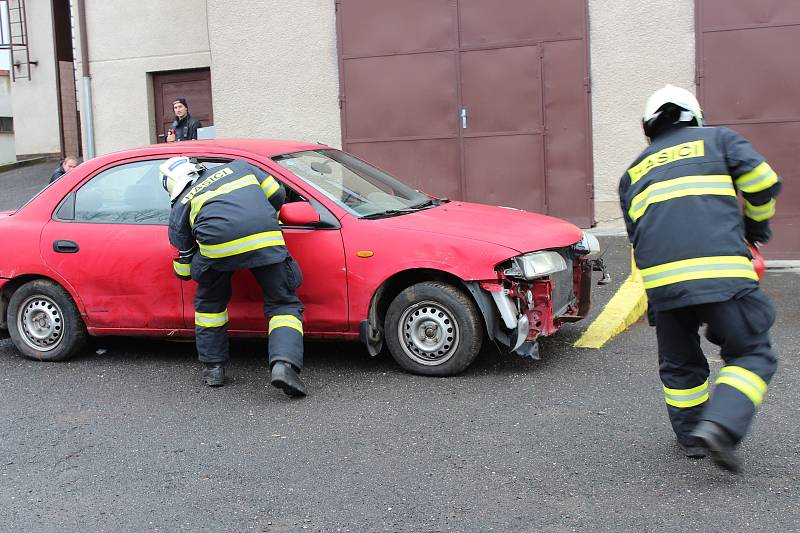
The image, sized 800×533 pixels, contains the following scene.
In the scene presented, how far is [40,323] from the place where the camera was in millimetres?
6676

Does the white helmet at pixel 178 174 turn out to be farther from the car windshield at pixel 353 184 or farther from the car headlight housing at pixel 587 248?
the car headlight housing at pixel 587 248

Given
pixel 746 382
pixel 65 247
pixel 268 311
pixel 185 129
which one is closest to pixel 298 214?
pixel 268 311

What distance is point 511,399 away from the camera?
5.40 m

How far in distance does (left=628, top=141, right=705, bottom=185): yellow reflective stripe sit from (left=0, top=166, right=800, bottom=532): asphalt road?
137 centimetres

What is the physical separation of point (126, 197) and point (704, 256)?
162 inches

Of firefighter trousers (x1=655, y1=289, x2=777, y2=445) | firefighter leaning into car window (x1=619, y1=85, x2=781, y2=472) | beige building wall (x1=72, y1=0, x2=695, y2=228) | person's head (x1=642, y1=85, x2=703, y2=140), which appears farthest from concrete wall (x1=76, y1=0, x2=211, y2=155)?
firefighter trousers (x1=655, y1=289, x2=777, y2=445)

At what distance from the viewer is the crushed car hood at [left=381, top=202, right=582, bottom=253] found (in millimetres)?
5722

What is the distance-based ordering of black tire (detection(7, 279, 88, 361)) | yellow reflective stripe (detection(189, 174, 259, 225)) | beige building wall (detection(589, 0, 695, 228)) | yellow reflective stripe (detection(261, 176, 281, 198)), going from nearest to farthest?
yellow reflective stripe (detection(189, 174, 259, 225)), yellow reflective stripe (detection(261, 176, 281, 198)), black tire (detection(7, 279, 88, 361)), beige building wall (detection(589, 0, 695, 228))

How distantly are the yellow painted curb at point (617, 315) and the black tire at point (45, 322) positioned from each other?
3573 millimetres

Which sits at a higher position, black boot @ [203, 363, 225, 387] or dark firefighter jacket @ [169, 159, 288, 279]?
dark firefighter jacket @ [169, 159, 288, 279]

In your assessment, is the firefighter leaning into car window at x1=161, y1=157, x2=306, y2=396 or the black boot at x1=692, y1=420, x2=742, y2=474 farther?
the firefighter leaning into car window at x1=161, y1=157, x2=306, y2=396

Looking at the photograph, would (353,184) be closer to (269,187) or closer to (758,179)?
(269,187)

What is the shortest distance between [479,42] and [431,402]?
6.83 metres

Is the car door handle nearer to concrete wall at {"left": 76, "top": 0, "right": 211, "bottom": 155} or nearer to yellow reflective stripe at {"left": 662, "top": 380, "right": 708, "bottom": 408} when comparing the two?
yellow reflective stripe at {"left": 662, "top": 380, "right": 708, "bottom": 408}
